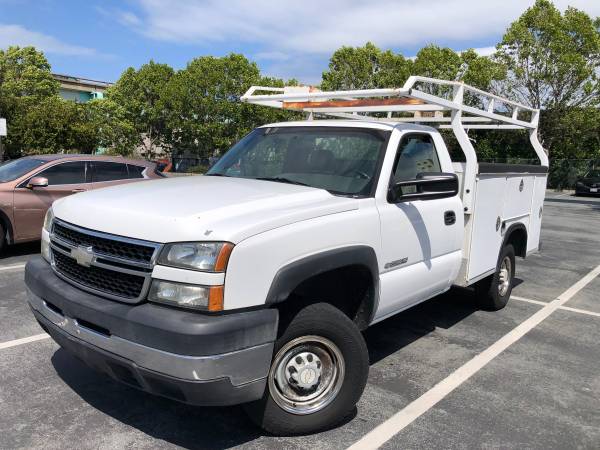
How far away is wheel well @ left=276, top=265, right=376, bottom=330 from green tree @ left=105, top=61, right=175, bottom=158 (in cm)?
4020

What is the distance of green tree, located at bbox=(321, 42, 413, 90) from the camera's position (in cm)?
3638

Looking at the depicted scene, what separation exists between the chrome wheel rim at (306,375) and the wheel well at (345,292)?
27 cm

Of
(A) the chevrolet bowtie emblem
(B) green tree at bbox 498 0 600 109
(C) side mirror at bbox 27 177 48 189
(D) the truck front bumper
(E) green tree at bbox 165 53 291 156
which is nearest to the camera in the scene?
(D) the truck front bumper

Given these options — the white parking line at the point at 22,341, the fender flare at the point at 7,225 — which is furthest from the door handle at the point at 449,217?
the fender flare at the point at 7,225

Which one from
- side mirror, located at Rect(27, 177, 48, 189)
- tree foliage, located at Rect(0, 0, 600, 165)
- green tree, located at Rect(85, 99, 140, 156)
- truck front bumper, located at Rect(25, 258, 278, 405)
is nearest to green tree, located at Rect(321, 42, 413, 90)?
tree foliage, located at Rect(0, 0, 600, 165)

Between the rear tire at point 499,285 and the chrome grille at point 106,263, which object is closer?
the chrome grille at point 106,263

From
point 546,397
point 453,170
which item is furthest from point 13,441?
point 453,170

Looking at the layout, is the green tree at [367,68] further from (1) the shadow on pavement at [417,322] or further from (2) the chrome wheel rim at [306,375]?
(2) the chrome wheel rim at [306,375]

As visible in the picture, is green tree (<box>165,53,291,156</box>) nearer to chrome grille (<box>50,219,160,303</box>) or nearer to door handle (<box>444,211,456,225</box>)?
door handle (<box>444,211,456,225</box>)

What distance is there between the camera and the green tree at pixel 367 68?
36.4 meters

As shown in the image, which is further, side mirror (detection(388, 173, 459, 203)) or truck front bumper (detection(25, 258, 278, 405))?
side mirror (detection(388, 173, 459, 203))

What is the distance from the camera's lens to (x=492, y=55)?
101 ft

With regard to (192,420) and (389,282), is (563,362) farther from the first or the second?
(192,420)

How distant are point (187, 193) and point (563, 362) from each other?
3.56 m
